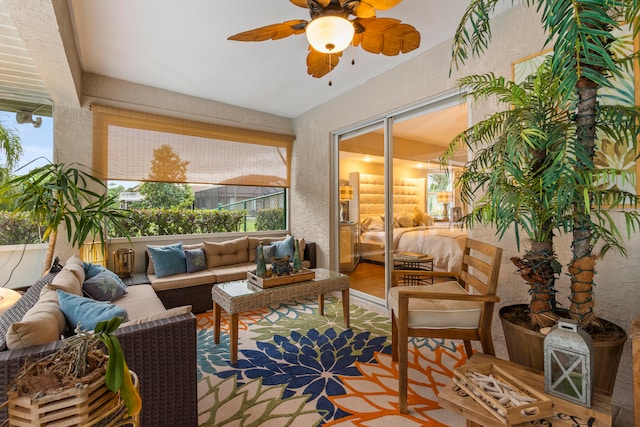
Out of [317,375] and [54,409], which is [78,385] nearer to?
[54,409]

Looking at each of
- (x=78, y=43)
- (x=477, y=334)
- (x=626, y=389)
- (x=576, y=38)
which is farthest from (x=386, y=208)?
(x=78, y=43)

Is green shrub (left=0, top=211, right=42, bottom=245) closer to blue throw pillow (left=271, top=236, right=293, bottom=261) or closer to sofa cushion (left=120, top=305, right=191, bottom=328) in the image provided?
blue throw pillow (left=271, top=236, right=293, bottom=261)

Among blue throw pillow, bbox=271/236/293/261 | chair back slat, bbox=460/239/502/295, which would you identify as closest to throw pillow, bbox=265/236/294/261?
blue throw pillow, bbox=271/236/293/261

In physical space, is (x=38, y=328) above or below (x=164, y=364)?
above

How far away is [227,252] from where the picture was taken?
163 inches

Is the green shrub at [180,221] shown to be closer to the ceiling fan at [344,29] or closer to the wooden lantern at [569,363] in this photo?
the ceiling fan at [344,29]

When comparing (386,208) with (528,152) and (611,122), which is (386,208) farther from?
(611,122)

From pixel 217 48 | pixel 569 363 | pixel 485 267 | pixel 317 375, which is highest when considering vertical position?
pixel 217 48

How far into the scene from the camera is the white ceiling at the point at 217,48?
2.37 m

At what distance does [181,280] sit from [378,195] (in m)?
2.54

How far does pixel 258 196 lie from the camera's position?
16.8 feet

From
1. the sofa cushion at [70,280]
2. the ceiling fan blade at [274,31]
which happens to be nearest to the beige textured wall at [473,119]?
the ceiling fan blade at [274,31]

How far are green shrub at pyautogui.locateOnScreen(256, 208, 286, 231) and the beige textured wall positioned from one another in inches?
11.6

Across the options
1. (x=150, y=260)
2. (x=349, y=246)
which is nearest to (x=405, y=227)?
(x=349, y=246)
